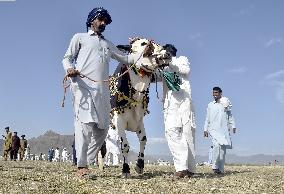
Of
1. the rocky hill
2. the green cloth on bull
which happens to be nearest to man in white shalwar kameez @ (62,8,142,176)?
the green cloth on bull

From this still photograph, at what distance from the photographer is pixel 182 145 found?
7.84m

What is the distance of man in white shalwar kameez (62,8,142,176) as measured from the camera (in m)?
6.92

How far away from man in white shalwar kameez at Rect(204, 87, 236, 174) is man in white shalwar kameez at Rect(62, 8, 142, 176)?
5.85 metres

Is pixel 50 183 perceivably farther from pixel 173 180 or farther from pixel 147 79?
pixel 147 79

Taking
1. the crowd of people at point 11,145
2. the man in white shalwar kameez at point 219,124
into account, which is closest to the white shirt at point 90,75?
the man in white shalwar kameez at point 219,124

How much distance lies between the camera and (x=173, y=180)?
7078 millimetres

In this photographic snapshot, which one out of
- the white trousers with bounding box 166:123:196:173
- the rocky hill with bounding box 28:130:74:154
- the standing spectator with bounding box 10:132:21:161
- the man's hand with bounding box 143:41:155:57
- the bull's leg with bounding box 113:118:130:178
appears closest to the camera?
the white trousers with bounding box 166:123:196:173

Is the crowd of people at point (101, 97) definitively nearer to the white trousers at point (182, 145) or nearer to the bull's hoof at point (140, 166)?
the white trousers at point (182, 145)

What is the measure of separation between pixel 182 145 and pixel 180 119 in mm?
431

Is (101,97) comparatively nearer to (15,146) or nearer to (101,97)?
(101,97)

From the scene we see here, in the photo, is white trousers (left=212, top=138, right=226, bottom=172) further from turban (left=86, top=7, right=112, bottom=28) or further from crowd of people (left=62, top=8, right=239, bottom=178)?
turban (left=86, top=7, right=112, bottom=28)

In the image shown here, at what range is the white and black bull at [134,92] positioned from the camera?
7973 millimetres

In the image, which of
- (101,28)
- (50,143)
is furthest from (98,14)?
(50,143)

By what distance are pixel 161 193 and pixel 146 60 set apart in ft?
9.96
